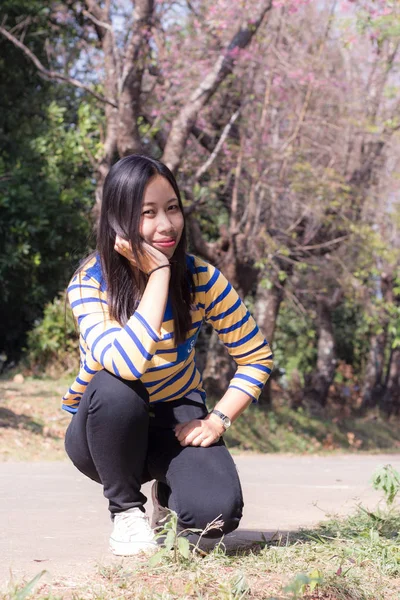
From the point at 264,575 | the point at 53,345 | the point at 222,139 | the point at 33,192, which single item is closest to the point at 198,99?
the point at 222,139

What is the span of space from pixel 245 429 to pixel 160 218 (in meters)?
10.5

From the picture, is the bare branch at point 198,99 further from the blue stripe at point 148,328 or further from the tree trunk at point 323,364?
the tree trunk at point 323,364

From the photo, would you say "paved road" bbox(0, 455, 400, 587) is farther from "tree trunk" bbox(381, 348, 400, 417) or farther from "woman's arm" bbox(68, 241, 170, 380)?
"tree trunk" bbox(381, 348, 400, 417)

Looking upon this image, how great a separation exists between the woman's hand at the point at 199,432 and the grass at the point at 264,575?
43cm

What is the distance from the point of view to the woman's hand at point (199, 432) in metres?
3.51

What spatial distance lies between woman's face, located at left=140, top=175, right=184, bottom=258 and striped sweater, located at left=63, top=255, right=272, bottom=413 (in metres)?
0.25

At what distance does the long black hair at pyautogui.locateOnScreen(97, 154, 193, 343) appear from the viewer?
135 inches

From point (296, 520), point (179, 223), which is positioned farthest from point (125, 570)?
point (296, 520)

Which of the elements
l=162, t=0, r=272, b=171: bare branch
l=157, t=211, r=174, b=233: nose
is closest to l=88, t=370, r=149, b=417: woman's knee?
l=157, t=211, r=174, b=233: nose

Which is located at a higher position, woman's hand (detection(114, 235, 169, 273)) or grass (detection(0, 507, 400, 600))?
woman's hand (detection(114, 235, 169, 273))

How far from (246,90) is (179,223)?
10006mm

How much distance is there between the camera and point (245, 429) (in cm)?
1360

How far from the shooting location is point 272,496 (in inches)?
231

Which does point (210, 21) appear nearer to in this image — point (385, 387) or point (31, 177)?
point (31, 177)
